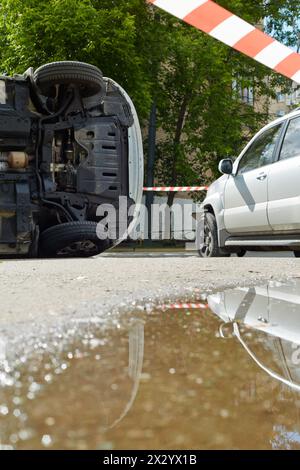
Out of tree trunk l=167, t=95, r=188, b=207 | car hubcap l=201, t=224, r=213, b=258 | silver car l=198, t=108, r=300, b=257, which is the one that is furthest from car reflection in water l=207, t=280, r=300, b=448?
tree trunk l=167, t=95, r=188, b=207

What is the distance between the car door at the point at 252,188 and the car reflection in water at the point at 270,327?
279cm

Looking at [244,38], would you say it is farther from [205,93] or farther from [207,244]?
[205,93]

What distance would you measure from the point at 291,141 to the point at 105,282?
2.94 m

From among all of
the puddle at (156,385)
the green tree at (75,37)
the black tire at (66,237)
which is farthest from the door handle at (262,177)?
the green tree at (75,37)

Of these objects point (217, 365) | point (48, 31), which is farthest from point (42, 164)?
point (48, 31)

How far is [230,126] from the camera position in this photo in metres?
22.0

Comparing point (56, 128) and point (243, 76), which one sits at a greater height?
point (243, 76)

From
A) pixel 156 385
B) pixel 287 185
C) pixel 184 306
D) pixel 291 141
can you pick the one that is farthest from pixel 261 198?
pixel 156 385

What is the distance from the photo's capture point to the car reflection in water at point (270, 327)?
1740 millimetres

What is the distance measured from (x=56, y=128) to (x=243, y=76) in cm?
1727

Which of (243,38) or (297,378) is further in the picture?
(243,38)

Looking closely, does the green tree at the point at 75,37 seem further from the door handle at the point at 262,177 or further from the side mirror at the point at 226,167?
the door handle at the point at 262,177

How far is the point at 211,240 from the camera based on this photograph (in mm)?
8016
